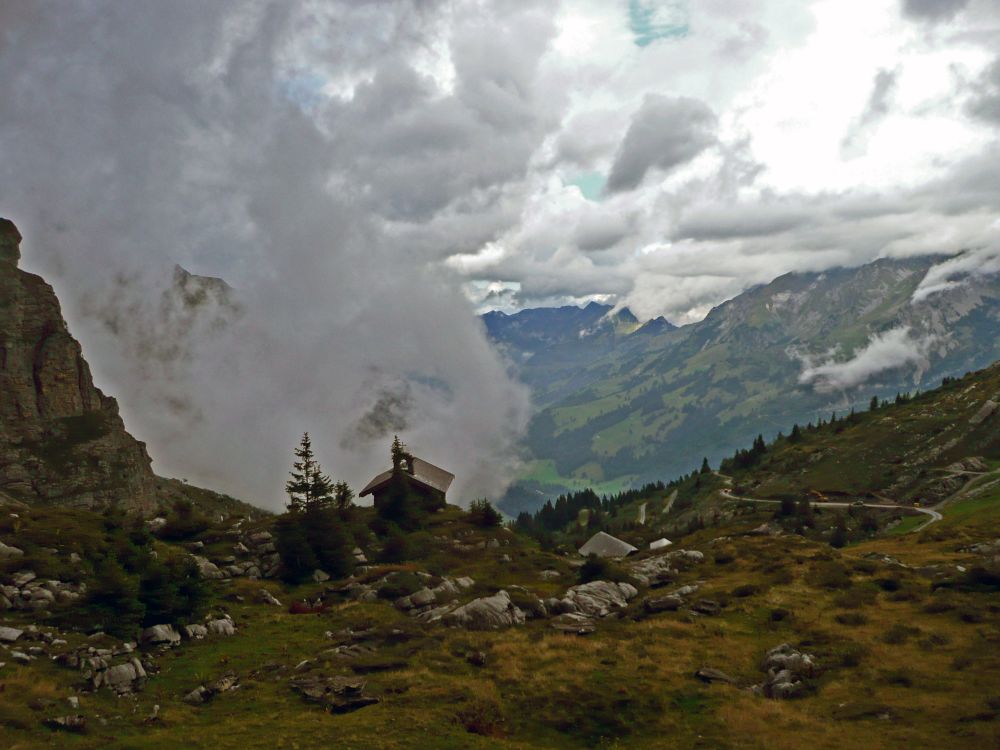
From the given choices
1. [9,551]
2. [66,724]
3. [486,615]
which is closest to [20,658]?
[66,724]

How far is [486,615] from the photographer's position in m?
45.2

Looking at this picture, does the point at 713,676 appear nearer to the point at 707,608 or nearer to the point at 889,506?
the point at 707,608

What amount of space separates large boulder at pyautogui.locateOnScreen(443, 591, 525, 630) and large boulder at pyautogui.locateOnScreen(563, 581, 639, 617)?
494cm

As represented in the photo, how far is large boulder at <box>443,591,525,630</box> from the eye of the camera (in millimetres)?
44625

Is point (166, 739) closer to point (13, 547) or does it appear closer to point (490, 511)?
point (13, 547)

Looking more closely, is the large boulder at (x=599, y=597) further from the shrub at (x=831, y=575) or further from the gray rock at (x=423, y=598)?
the shrub at (x=831, y=575)

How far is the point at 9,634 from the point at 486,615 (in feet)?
92.3

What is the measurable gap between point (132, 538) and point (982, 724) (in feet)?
185

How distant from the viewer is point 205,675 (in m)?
34.2

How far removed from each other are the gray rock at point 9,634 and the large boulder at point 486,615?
25104mm

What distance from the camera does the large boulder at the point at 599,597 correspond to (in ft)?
160

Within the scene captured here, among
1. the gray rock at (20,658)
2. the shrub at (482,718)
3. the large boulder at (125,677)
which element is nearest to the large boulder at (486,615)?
the shrub at (482,718)

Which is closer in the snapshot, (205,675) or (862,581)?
(205,675)

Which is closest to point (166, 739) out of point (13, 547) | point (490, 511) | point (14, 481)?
point (13, 547)
